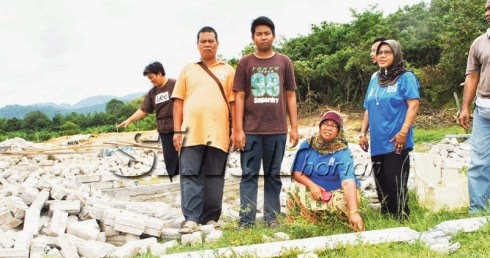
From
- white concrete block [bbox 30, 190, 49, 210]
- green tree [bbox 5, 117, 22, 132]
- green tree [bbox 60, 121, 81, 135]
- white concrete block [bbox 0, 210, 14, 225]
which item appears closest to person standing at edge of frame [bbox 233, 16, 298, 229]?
white concrete block [bbox 30, 190, 49, 210]

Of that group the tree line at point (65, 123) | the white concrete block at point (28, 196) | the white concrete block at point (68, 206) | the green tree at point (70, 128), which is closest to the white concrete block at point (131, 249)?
the white concrete block at point (68, 206)

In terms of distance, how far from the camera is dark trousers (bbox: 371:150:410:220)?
4359 millimetres

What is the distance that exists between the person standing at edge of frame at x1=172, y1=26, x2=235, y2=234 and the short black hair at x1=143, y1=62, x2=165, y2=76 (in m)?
1.58

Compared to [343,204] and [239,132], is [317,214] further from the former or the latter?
Answer: [239,132]

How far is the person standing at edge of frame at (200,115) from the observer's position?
471 centimetres

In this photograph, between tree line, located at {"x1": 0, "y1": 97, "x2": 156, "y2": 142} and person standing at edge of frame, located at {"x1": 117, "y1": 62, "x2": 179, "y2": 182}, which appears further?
tree line, located at {"x1": 0, "y1": 97, "x2": 156, "y2": 142}

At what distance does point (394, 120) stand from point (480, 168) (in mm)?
881

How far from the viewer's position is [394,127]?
4.34m

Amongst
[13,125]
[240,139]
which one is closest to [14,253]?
[240,139]

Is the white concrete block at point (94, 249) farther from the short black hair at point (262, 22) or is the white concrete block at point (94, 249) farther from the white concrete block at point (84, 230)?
the short black hair at point (262, 22)

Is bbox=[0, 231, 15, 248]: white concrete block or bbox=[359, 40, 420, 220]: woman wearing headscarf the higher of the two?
bbox=[359, 40, 420, 220]: woman wearing headscarf

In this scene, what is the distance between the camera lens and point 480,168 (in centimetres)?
441

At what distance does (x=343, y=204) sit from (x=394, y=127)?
80 cm

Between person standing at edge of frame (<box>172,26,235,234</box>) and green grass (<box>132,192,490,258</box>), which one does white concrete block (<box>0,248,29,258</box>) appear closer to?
green grass (<box>132,192,490,258</box>)
